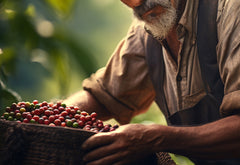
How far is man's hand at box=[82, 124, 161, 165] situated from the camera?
1.34 meters

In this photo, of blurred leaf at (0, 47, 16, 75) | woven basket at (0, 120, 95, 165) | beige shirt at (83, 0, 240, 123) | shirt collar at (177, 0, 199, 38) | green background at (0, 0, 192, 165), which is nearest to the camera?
green background at (0, 0, 192, 165)

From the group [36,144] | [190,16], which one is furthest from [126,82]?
[36,144]

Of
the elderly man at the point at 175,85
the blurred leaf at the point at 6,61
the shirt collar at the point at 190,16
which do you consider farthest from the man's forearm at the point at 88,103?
the blurred leaf at the point at 6,61

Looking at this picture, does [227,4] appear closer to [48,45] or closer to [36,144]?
[36,144]

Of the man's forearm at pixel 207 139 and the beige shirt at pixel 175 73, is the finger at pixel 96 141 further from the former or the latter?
the beige shirt at pixel 175 73

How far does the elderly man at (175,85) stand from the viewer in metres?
1.51

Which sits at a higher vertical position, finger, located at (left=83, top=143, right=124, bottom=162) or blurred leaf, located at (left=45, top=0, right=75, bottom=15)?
finger, located at (left=83, top=143, right=124, bottom=162)

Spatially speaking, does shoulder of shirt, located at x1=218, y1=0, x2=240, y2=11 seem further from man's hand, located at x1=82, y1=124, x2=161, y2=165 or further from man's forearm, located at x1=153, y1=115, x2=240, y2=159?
man's hand, located at x1=82, y1=124, x2=161, y2=165

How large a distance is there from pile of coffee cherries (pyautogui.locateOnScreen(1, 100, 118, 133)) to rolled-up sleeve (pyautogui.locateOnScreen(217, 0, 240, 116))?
23.4 inches

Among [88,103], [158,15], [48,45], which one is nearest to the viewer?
[48,45]

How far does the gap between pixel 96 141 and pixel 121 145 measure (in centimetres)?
12

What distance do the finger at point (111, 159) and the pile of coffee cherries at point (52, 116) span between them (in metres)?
0.12

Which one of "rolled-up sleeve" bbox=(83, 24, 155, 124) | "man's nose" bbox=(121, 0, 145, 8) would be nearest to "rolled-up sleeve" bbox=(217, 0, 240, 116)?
"man's nose" bbox=(121, 0, 145, 8)

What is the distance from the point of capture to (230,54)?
172cm
